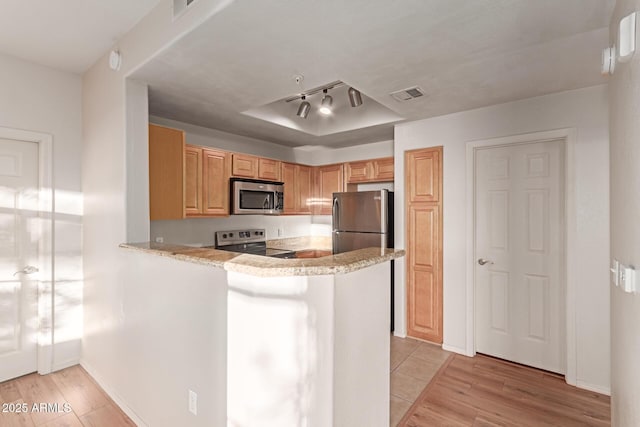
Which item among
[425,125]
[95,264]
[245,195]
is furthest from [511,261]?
[95,264]

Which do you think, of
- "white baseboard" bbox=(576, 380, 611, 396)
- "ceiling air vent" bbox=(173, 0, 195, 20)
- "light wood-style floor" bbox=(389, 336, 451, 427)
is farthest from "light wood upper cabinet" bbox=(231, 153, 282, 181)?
"white baseboard" bbox=(576, 380, 611, 396)

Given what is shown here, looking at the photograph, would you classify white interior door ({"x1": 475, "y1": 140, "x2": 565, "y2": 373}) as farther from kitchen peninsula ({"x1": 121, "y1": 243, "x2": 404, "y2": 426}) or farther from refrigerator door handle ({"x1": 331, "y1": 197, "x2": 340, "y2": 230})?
kitchen peninsula ({"x1": 121, "y1": 243, "x2": 404, "y2": 426})

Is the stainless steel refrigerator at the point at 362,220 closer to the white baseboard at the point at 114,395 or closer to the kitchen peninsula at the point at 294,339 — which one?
the kitchen peninsula at the point at 294,339

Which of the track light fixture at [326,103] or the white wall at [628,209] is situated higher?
the track light fixture at [326,103]

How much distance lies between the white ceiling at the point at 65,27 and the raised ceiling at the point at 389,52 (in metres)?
0.37

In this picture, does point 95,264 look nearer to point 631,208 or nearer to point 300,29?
point 300,29

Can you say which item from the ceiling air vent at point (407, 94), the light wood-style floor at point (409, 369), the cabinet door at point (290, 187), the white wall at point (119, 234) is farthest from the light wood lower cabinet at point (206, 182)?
the light wood-style floor at point (409, 369)

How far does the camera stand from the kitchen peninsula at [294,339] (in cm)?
132

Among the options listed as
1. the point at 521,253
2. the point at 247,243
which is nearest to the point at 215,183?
the point at 247,243

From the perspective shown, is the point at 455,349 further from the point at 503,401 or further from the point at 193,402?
the point at 193,402

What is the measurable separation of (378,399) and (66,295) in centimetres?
301

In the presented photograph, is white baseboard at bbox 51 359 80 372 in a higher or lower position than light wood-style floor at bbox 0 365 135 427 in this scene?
higher

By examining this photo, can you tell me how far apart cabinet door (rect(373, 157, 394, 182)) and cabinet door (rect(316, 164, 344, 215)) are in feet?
1.89

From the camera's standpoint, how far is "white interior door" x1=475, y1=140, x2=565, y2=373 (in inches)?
112
